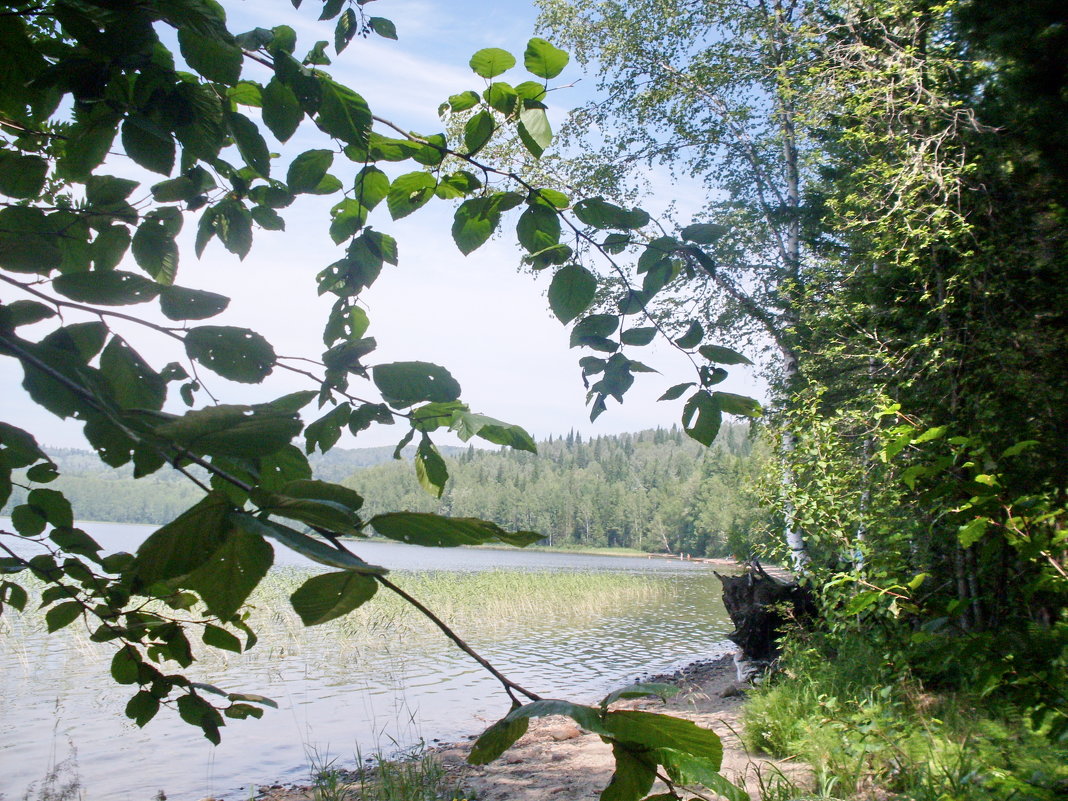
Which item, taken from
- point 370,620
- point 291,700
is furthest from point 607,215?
point 370,620

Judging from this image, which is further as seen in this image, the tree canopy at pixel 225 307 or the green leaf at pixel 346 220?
the green leaf at pixel 346 220

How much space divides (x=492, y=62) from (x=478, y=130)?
0.28 ft

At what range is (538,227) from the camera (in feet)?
3.22

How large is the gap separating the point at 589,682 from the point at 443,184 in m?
10.6

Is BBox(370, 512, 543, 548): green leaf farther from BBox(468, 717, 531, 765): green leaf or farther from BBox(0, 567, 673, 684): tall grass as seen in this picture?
BBox(0, 567, 673, 684): tall grass

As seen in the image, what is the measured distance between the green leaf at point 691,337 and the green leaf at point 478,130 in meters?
0.37

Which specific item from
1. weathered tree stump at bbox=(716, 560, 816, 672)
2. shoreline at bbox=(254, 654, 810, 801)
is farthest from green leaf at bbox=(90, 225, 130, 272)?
weathered tree stump at bbox=(716, 560, 816, 672)

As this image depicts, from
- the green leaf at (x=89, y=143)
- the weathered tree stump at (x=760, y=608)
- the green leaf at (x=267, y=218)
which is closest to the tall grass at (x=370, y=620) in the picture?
the weathered tree stump at (x=760, y=608)

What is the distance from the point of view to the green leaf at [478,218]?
1.02 meters

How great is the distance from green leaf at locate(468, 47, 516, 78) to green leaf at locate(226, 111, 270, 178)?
0.31m

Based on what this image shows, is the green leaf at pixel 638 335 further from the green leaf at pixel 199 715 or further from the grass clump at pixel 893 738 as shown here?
the grass clump at pixel 893 738

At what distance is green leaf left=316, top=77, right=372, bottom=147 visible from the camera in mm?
867

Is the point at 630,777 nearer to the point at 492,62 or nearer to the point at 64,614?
the point at 492,62

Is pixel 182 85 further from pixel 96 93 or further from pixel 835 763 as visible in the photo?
pixel 835 763
